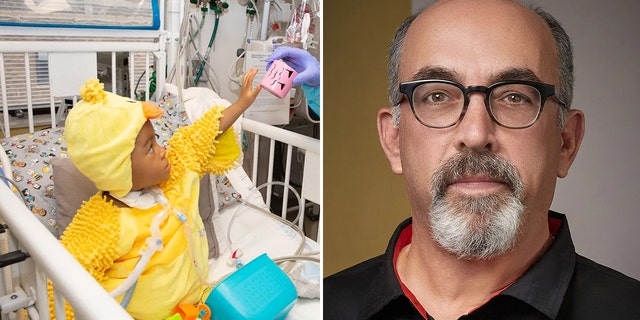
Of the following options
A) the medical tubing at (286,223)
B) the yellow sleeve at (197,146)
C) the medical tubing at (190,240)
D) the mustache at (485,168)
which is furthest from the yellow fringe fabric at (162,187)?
the mustache at (485,168)

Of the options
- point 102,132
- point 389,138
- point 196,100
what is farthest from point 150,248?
point 389,138

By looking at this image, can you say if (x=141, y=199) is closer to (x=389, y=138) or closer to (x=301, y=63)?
(x=301, y=63)

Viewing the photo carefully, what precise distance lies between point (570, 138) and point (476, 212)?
11 cm

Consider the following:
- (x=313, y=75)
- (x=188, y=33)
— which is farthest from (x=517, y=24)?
→ (x=188, y=33)

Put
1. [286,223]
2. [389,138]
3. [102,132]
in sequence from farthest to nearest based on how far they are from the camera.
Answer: [286,223], [102,132], [389,138]

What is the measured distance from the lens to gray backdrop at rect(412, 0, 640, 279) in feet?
1.46

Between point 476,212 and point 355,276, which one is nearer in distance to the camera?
point 476,212

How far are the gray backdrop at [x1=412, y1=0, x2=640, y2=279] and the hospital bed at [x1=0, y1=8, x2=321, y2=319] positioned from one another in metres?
0.88

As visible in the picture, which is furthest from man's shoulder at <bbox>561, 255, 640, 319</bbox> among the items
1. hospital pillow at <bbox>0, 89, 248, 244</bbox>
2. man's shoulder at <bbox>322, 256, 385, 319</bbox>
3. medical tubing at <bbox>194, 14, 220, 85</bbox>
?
medical tubing at <bbox>194, 14, 220, 85</bbox>

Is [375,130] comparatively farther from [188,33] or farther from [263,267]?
[188,33]

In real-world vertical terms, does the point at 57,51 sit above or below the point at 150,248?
above

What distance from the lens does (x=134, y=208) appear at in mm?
1217

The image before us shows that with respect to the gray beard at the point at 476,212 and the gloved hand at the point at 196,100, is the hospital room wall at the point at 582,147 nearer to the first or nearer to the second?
the gray beard at the point at 476,212

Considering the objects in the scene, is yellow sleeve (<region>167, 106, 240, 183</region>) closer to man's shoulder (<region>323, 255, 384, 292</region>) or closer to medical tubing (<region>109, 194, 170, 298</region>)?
medical tubing (<region>109, 194, 170, 298</region>)
